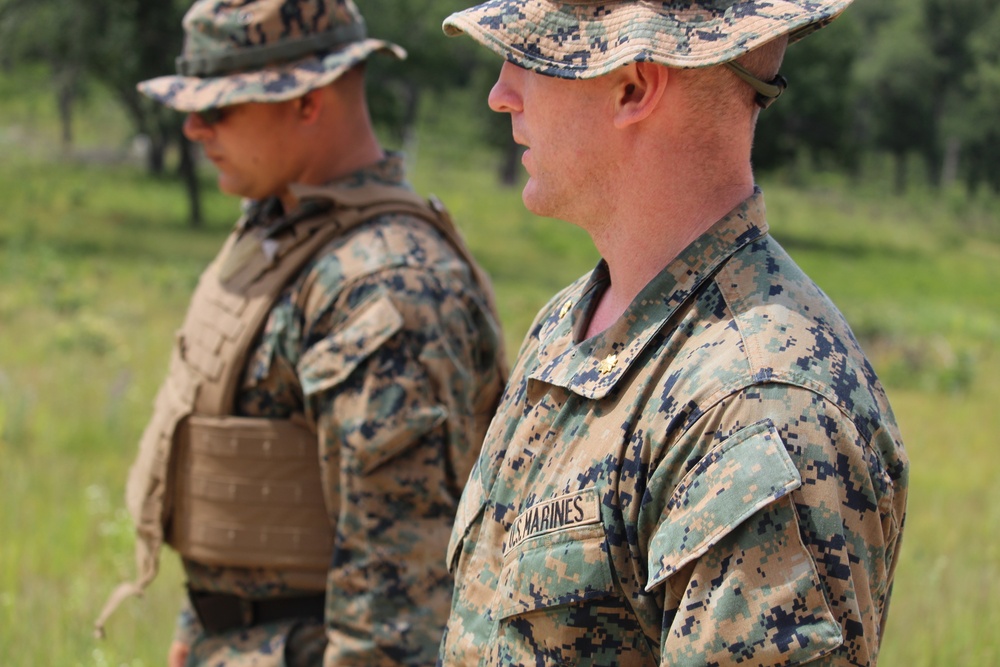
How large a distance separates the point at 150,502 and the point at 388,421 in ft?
2.42

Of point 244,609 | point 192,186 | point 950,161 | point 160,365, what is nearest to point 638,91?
point 244,609

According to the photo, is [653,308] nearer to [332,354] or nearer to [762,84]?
[762,84]

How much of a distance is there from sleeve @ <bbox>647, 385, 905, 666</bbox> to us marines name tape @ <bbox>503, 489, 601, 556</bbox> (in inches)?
4.6

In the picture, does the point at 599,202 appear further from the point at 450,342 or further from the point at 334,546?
the point at 334,546

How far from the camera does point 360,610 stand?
7.98 ft

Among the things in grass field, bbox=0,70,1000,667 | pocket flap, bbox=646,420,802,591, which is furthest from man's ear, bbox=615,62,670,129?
grass field, bbox=0,70,1000,667

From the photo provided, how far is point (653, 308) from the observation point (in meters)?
1.49

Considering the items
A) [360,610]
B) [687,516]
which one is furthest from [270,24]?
[687,516]

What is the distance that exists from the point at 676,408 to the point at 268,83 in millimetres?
1803

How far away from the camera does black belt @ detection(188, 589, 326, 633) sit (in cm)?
267

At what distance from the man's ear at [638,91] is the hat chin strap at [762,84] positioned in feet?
0.30

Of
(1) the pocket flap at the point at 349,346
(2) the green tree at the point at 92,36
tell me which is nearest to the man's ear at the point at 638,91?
(1) the pocket flap at the point at 349,346

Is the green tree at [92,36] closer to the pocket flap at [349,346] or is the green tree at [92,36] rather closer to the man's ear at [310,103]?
the man's ear at [310,103]

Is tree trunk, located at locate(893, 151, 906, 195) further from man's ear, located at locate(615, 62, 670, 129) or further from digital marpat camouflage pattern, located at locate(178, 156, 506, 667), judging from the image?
man's ear, located at locate(615, 62, 670, 129)
